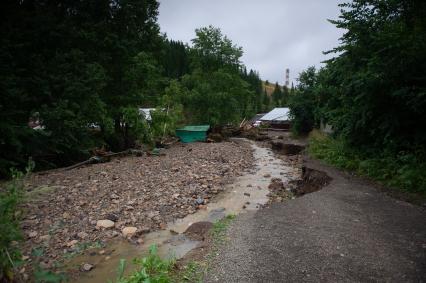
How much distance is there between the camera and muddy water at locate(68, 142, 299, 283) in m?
5.56

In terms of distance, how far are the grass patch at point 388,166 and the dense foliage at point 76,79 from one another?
37.5 feet

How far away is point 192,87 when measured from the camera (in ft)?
114

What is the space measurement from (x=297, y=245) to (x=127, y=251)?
3.37m

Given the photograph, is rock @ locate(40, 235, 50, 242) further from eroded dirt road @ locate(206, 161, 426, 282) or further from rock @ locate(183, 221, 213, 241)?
eroded dirt road @ locate(206, 161, 426, 282)

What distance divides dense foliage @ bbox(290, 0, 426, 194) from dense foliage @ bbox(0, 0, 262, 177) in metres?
11.1

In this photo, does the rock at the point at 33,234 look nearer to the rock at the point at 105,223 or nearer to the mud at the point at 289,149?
the rock at the point at 105,223

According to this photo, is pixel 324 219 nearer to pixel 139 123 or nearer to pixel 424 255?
pixel 424 255

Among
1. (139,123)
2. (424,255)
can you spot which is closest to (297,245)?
(424,255)

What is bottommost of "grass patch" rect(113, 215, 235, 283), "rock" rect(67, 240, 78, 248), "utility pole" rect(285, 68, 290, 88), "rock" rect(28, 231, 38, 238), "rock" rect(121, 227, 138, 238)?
"rock" rect(67, 240, 78, 248)

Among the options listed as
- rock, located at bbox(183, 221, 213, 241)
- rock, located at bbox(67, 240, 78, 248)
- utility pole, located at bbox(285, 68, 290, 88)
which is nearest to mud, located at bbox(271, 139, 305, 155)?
rock, located at bbox(183, 221, 213, 241)

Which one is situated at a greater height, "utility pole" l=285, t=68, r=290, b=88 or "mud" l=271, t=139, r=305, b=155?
"utility pole" l=285, t=68, r=290, b=88

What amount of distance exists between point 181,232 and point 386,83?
805 cm

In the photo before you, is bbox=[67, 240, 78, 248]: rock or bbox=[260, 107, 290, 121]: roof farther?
bbox=[260, 107, 290, 121]: roof

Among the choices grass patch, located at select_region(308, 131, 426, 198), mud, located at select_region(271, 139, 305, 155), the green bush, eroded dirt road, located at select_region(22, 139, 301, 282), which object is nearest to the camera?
the green bush
